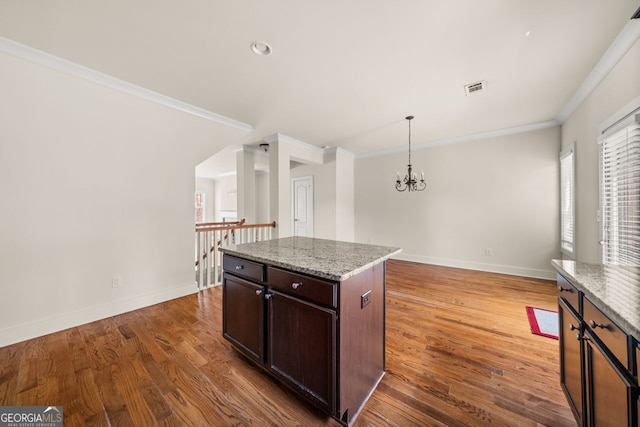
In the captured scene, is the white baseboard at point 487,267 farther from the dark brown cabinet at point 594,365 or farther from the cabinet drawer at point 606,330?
the cabinet drawer at point 606,330

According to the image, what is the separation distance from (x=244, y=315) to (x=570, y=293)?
6.49 feet

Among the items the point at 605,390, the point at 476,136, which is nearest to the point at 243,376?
the point at 605,390

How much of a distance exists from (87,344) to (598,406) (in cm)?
338

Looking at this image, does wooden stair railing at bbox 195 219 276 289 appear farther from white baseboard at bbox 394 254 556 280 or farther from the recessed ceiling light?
white baseboard at bbox 394 254 556 280

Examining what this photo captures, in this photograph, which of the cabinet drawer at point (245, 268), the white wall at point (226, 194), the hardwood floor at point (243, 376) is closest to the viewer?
the hardwood floor at point (243, 376)

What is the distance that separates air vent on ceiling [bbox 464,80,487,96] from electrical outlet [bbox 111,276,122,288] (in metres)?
4.44

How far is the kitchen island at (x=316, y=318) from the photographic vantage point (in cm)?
125

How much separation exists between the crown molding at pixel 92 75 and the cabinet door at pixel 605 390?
391 centimetres

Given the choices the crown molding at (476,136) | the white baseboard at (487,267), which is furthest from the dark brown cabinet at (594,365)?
the crown molding at (476,136)

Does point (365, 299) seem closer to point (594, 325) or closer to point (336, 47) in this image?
point (594, 325)

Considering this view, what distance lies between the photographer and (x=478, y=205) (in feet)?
14.3

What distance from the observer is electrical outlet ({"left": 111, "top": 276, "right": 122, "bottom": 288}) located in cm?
263

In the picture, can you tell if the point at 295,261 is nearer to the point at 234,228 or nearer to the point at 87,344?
the point at 87,344

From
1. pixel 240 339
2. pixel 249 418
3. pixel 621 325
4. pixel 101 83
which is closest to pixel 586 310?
pixel 621 325
